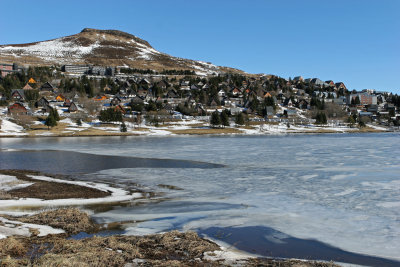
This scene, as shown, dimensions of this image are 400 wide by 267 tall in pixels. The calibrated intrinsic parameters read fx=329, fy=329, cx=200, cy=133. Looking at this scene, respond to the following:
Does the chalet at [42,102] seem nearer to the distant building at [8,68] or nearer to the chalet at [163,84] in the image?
the chalet at [163,84]

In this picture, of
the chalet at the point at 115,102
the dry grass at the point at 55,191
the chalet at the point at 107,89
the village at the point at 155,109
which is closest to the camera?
the dry grass at the point at 55,191

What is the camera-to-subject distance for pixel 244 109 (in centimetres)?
12169

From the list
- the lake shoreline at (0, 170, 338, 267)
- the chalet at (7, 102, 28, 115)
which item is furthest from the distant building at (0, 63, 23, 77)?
the lake shoreline at (0, 170, 338, 267)

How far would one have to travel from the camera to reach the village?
8481 centimetres

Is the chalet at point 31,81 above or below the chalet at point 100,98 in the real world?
above

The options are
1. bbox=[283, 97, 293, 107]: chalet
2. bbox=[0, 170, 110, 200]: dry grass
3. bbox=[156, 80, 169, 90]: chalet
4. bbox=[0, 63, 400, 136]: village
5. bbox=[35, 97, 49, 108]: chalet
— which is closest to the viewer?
bbox=[0, 170, 110, 200]: dry grass

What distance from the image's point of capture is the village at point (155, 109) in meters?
84.8

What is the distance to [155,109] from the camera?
106750 millimetres

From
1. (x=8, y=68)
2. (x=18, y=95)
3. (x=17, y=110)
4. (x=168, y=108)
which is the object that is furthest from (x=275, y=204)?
(x=8, y=68)

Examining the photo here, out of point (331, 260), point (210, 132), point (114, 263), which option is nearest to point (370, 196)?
point (331, 260)

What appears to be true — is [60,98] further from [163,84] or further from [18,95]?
[163,84]

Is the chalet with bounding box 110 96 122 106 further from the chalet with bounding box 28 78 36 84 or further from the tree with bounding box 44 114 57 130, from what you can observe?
the chalet with bounding box 28 78 36 84

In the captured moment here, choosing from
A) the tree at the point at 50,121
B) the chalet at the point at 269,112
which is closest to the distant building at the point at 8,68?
the tree at the point at 50,121

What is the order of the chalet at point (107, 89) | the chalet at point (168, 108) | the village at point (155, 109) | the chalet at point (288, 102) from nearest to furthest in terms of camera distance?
1. the village at point (155, 109)
2. the chalet at point (168, 108)
3. the chalet at point (107, 89)
4. the chalet at point (288, 102)
